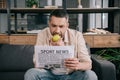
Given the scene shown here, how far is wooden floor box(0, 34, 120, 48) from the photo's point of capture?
350cm

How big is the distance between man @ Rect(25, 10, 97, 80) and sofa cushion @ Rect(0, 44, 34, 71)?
29.4 inches

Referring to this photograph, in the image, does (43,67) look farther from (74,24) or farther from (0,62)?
(74,24)

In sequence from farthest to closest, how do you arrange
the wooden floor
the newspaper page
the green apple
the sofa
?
the wooden floor
the sofa
the green apple
the newspaper page

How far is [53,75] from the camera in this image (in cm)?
207

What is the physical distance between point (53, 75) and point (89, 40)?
1.59 m

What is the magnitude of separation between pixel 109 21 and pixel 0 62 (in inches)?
79.7

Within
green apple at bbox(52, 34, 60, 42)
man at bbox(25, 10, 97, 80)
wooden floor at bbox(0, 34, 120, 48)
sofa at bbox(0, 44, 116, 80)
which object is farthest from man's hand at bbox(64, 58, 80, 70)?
wooden floor at bbox(0, 34, 120, 48)

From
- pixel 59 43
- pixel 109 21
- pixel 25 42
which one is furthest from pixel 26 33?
pixel 59 43

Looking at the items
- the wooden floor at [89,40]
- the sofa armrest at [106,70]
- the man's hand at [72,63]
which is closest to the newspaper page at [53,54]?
the man's hand at [72,63]

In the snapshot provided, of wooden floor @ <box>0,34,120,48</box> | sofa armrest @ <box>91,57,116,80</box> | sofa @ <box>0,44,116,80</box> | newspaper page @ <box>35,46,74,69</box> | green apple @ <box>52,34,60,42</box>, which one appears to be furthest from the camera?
wooden floor @ <box>0,34,120,48</box>

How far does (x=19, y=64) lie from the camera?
2.86 meters

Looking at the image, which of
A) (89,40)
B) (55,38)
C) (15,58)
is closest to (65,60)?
(55,38)

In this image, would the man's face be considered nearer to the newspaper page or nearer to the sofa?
the newspaper page

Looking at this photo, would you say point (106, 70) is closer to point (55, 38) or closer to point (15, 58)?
point (55, 38)
